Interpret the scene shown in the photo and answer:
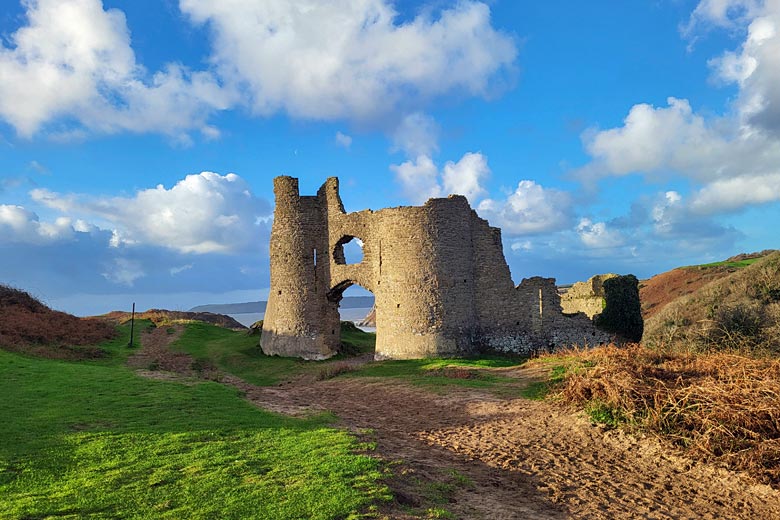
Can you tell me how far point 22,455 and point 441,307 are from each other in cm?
1826

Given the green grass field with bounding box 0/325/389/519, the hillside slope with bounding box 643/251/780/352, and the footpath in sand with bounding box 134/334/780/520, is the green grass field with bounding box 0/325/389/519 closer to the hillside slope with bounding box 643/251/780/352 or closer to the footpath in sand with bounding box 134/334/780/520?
the footpath in sand with bounding box 134/334/780/520

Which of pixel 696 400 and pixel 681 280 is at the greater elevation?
pixel 681 280

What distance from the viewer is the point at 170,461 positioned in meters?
9.27

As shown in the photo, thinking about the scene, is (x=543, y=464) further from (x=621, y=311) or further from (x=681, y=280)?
(x=681, y=280)

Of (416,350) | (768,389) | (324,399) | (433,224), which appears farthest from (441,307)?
(768,389)

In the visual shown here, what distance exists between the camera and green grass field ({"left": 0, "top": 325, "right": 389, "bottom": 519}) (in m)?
7.24

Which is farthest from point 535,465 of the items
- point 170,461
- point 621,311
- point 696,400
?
point 621,311

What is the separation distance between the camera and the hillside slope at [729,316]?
19.4 m

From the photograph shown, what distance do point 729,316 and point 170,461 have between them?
2086 centimetres

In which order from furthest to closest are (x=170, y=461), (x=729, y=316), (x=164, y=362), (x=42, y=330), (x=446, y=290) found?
(x=42, y=330)
(x=164, y=362)
(x=446, y=290)
(x=729, y=316)
(x=170, y=461)

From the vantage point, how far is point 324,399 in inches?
682

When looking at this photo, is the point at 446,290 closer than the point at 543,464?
No

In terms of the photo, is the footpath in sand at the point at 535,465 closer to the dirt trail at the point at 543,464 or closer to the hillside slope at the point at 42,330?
the dirt trail at the point at 543,464

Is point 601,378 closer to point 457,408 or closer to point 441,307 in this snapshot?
point 457,408
